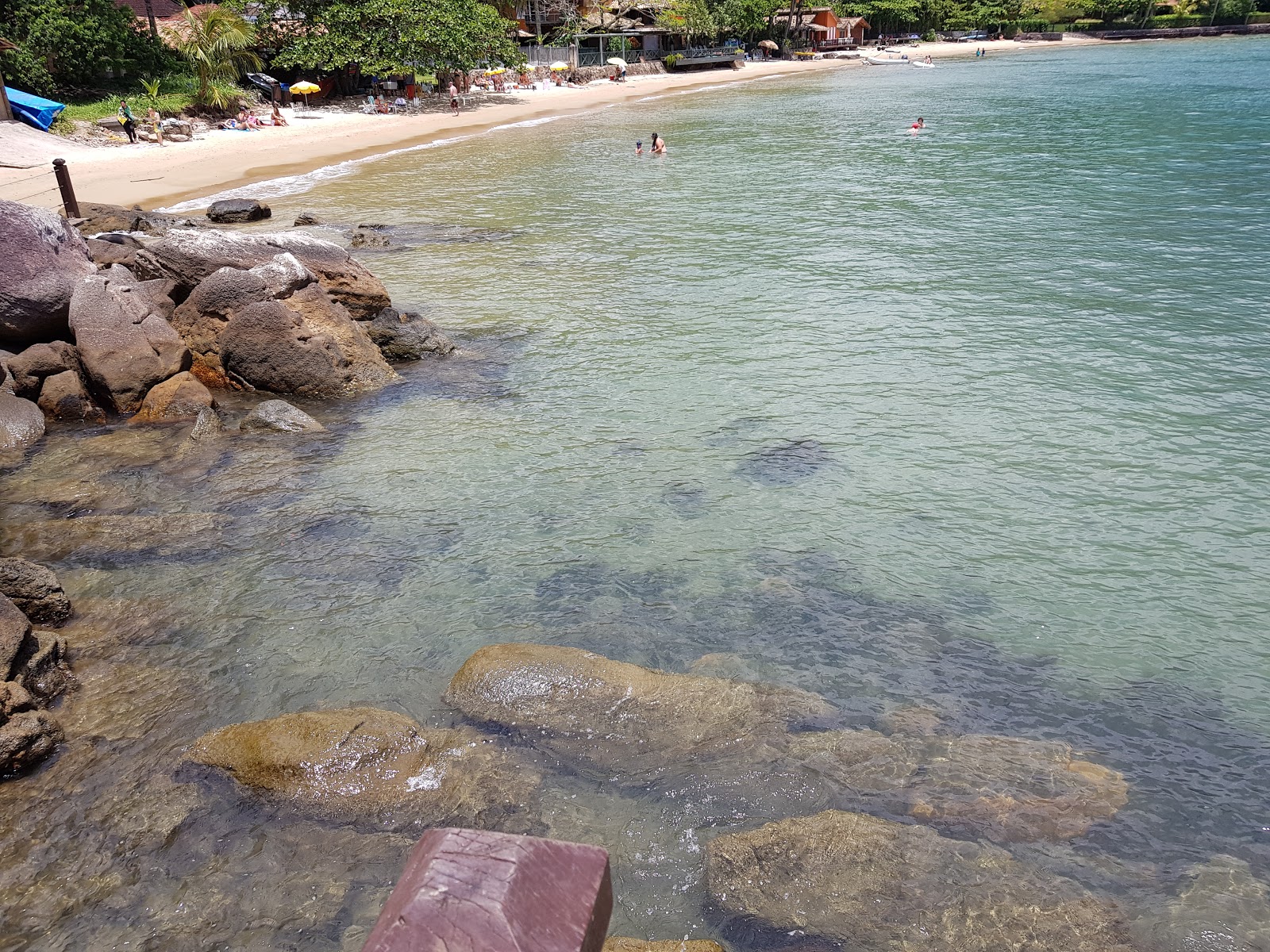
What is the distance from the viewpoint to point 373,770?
5.54m

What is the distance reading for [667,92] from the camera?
65.2 m

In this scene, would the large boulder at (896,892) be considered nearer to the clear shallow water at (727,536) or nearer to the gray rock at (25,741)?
the clear shallow water at (727,536)

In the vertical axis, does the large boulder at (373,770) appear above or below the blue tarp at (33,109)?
below

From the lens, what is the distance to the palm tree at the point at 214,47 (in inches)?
1469

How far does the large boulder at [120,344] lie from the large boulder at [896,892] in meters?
10.2

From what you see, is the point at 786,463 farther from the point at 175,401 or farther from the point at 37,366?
the point at 37,366

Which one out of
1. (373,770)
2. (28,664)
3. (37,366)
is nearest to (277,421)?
(37,366)

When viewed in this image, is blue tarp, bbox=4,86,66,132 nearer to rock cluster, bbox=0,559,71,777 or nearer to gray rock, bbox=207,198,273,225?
gray rock, bbox=207,198,273,225

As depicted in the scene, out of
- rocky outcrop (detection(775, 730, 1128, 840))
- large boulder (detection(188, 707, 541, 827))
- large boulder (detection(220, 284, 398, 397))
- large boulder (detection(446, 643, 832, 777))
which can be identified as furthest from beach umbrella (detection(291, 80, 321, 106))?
rocky outcrop (detection(775, 730, 1128, 840))

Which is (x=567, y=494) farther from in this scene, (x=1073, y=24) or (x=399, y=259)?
(x=1073, y=24)

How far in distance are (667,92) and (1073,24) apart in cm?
7150

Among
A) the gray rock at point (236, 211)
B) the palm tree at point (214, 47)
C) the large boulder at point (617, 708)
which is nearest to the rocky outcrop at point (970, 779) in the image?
the large boulder at point (617, 708)

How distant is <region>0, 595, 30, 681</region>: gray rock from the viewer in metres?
5.95

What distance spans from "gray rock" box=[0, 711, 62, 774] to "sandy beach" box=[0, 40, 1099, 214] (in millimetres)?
20728
